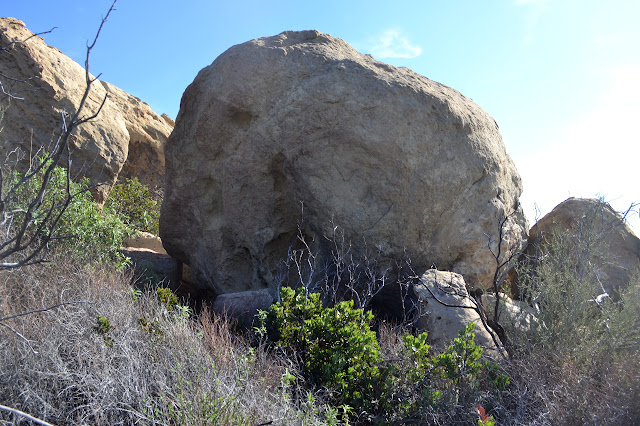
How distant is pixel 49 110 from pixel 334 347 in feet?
19.1

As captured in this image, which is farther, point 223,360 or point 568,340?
point 568,340

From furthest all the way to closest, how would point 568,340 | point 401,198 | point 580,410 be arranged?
point 401,198 < point 568,340 < point 580,410

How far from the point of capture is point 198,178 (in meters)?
7.03

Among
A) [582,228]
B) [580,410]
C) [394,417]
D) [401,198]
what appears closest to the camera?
[580,410]

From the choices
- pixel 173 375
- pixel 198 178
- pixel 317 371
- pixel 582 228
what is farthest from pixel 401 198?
pixel 173 375

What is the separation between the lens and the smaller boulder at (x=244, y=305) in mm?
5625

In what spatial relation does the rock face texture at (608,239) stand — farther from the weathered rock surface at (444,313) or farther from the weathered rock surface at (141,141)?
the weathered rock surface at (141,141)

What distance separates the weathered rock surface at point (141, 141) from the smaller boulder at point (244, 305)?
552 centimetres

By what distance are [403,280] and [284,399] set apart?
112 inches

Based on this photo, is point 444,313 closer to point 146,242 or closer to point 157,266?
point 157,266

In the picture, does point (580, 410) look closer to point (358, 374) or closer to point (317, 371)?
point (358, 374)

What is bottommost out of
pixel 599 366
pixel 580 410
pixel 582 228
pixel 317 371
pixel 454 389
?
pixel 317 371

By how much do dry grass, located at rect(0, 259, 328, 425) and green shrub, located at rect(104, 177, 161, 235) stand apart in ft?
15.2

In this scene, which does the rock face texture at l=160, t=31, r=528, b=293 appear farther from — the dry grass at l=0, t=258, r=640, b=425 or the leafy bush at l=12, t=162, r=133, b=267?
the dry grass at l=0, t=258, r=640, b=425
